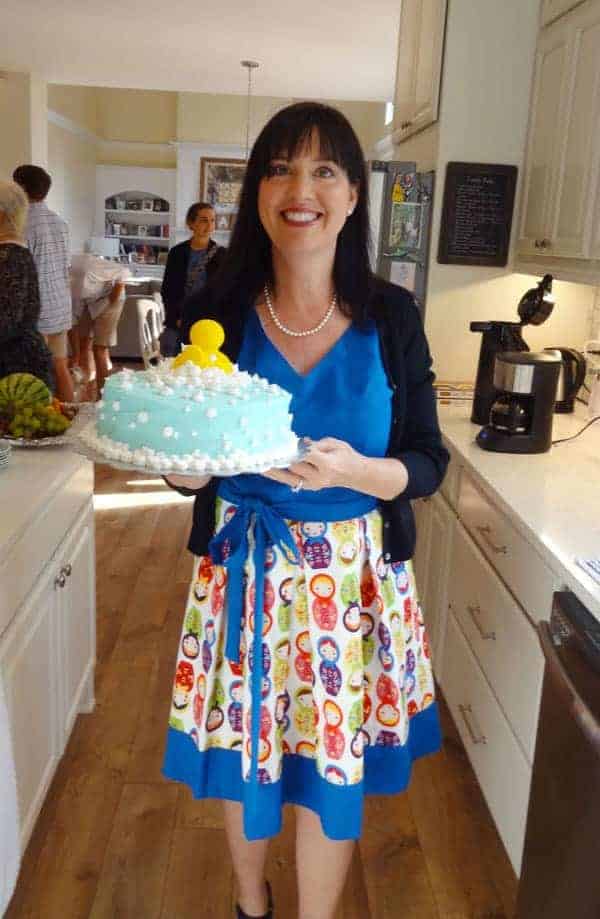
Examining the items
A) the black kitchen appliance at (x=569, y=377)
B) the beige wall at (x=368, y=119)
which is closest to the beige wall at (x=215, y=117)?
the beige wall at (x=368, y=119)

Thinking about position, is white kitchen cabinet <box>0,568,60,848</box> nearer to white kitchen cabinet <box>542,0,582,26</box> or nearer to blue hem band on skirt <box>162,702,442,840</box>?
blue hem band on skirt <box>162,702,442,840</box>

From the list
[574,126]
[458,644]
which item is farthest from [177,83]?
[458,644]

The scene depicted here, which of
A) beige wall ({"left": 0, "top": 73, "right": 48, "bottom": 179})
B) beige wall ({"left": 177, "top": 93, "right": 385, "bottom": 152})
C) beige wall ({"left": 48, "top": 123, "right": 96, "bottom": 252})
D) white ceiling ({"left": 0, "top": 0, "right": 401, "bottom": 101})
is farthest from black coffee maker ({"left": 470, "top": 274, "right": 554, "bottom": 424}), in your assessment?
beige wall ({"left": 177, "top": 93, "right": 385, "bottom": 152})

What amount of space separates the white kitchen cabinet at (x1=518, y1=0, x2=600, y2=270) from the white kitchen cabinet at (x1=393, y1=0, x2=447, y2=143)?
0.31m

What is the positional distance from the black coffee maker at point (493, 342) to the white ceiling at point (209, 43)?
287 cm

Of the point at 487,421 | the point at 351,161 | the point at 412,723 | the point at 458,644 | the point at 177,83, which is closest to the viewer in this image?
the point at 351,161

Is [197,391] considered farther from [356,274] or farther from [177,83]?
[177,83]

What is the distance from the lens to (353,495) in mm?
1363

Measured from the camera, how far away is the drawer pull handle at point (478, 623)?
195 cm

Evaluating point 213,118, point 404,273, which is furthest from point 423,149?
point 213,118

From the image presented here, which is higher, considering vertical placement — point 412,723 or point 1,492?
point 1,492

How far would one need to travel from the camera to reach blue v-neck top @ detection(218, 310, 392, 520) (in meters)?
1.35

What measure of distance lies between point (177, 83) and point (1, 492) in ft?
21.3

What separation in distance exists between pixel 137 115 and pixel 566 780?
38.7 feet
